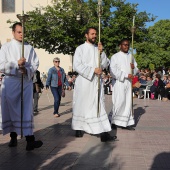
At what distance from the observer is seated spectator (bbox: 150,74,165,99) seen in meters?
18.2

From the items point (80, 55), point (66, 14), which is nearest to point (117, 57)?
point (80, 55)

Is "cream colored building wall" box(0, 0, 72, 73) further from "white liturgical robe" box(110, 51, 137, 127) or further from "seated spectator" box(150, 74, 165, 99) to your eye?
"white liturgical robe" box(110, 51, 137, 127)

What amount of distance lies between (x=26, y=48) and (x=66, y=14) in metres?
24.9

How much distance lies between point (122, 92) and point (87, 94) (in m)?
1.43

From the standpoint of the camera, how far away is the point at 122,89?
8.25 metres

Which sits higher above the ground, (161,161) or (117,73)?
(117,73)

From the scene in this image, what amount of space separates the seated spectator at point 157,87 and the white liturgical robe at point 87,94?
1149 centimetres

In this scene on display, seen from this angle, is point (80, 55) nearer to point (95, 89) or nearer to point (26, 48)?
point (95, 89)

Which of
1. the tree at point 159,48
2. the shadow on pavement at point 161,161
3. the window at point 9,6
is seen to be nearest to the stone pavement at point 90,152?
the shadow on pavement at point 161,161

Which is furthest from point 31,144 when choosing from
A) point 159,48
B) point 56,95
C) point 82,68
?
point 159,48

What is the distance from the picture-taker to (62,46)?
105 feet

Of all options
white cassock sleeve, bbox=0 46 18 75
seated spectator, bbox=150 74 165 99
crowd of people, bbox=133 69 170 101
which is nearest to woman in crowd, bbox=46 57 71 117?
white cassock sleeve, bbox=0 46 18 75

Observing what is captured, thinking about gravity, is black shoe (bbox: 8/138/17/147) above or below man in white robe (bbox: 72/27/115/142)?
below

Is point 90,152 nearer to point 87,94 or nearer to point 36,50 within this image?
point 87,94
